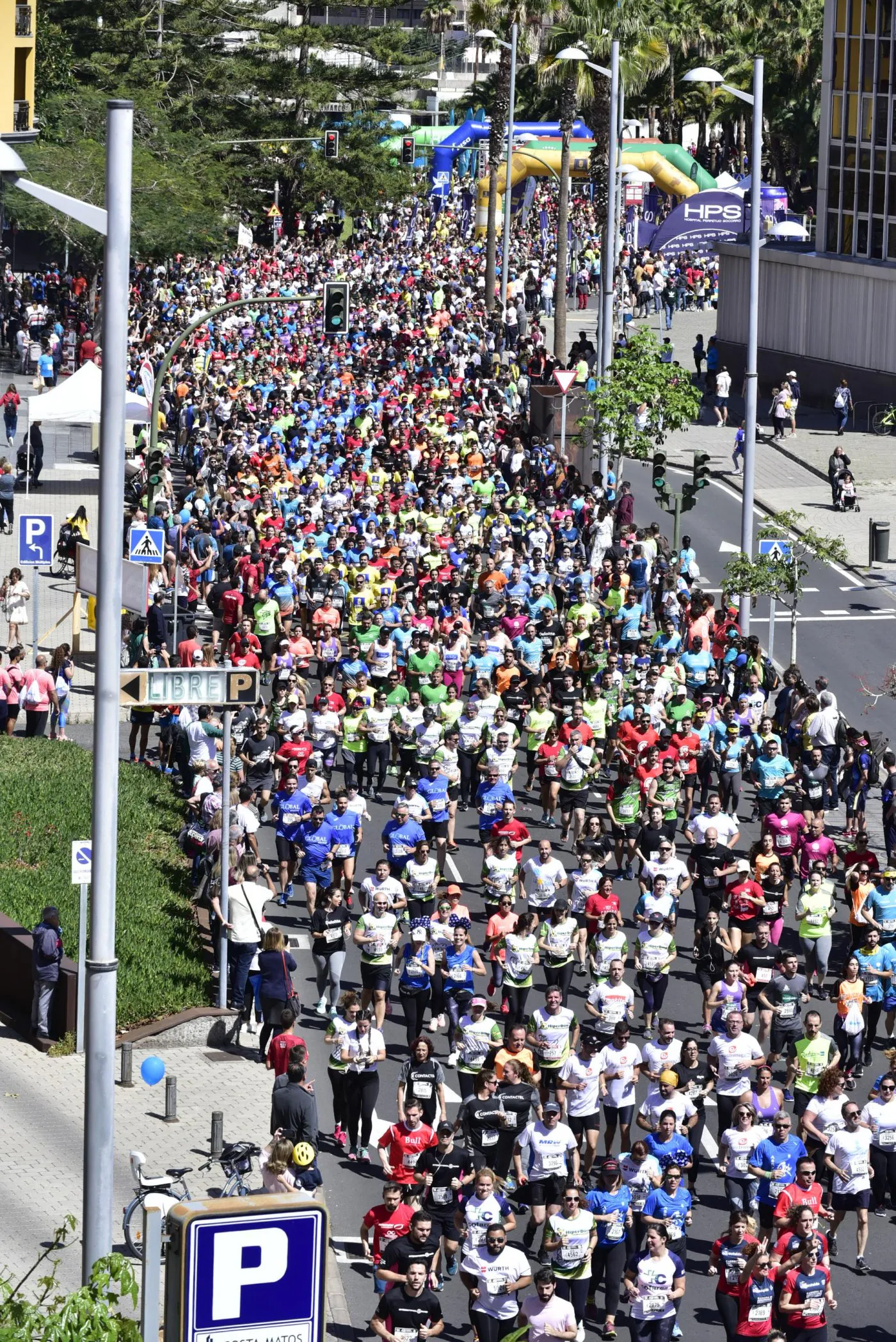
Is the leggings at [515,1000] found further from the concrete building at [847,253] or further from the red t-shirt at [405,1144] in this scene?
the concrete building at [847,253]

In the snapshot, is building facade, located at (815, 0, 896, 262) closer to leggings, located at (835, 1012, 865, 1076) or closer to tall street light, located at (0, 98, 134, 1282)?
leggings, located at (835, 1012, 865, 1076)

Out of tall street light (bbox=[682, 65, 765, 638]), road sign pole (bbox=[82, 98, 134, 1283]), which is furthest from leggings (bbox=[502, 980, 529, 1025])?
tall street light (bbox=[682, 65, 765, 638])

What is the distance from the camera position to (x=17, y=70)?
67500 millimetres

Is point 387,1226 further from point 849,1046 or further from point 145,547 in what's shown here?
point 145,547

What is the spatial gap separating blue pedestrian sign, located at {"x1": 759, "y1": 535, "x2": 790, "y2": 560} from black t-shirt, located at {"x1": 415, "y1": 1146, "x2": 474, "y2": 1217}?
17.6m

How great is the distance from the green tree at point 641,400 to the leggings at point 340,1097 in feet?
78.7

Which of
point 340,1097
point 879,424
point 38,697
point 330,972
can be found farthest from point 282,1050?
point 879,424

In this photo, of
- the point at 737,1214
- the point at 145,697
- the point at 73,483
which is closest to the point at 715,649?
the point at 737,1214

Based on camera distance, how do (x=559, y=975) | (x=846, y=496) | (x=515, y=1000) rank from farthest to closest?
1. (x=846, y=496)
2. (x=559, y=975)
3. (x=515, y=1000)

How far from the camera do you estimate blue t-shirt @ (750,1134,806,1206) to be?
15.4 meters

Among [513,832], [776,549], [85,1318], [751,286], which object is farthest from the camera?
[751,286]

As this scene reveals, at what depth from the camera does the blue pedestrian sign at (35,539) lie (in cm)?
2827

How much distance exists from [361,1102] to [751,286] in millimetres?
17685

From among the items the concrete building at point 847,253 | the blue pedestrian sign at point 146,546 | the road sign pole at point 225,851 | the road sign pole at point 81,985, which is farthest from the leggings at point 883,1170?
the concrete building at point 847,253
